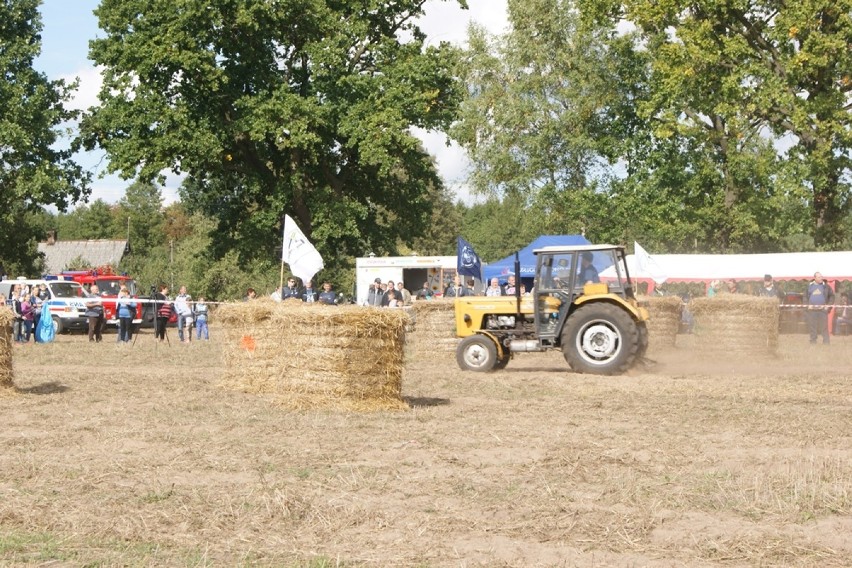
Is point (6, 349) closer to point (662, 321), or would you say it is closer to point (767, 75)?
point (662, 321)

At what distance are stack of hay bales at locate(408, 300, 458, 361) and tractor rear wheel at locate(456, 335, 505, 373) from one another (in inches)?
95.6

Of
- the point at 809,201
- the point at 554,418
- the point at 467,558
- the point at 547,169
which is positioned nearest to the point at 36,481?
the point at 467,558

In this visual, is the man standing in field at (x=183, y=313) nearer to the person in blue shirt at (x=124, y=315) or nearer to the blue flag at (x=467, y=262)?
the person in blue shirt at (x=124, y=315)

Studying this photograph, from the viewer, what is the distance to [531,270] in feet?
113

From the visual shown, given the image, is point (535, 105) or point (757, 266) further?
point (535, 105)

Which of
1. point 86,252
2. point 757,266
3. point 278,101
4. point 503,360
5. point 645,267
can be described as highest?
point 278,101

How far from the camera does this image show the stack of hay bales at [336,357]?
40.7 ft

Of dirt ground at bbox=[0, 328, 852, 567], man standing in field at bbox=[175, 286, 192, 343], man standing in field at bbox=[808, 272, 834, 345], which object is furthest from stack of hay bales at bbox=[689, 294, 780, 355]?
man standing in field at bbox=[175, 286, 192, 343]

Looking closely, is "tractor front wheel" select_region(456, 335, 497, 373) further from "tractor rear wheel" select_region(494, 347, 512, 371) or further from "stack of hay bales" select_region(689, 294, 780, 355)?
"stack of hay bales" select_region(689, 294, 780, 355)

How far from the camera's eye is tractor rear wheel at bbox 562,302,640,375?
17031mm

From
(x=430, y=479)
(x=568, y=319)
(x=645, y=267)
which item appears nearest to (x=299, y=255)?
(x=568, y=319)

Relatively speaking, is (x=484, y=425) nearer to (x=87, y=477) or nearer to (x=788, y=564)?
(x=87, y=477)

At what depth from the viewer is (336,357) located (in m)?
12.4

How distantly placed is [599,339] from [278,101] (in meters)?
20.8
